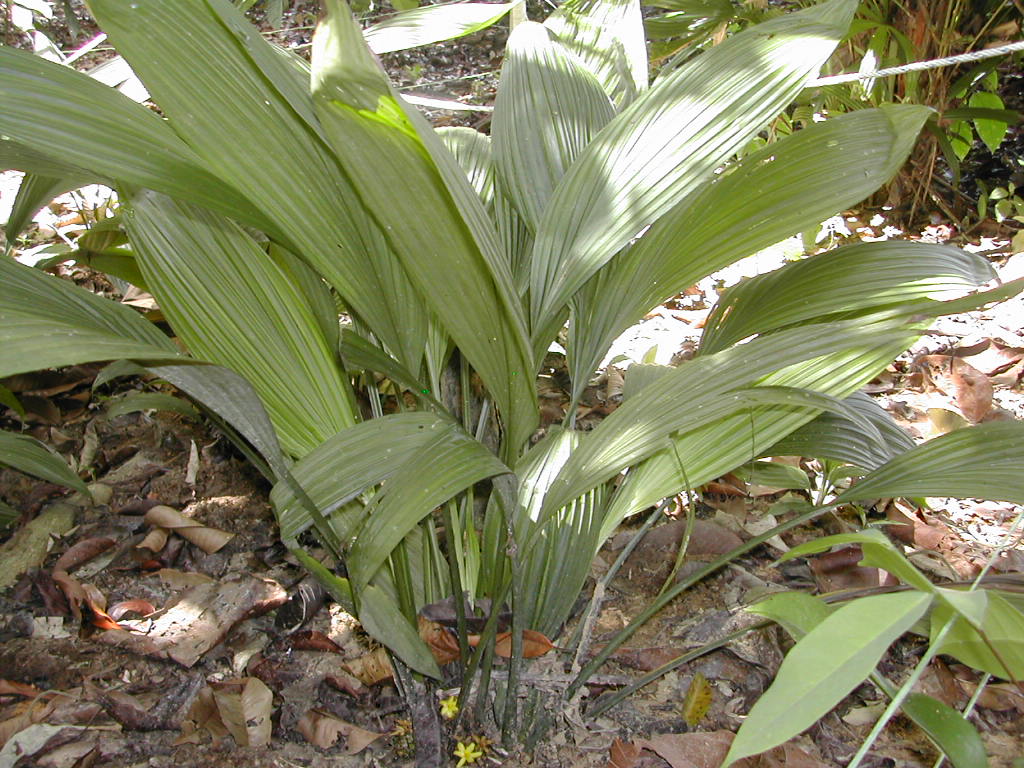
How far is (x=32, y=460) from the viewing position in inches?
43.0

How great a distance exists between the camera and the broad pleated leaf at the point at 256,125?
67 centimetres

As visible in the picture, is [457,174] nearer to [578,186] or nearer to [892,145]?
[578,186]

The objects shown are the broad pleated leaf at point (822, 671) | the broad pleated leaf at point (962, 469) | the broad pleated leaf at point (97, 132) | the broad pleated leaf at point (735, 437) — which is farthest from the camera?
the broad pleated leaf at point (735, 437)

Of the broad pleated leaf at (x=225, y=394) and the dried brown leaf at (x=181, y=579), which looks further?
the dried brown leaf at (x=181, y=579)

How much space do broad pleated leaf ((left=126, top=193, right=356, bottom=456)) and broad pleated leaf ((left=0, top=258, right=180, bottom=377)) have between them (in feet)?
0.20

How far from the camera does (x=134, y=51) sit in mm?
669

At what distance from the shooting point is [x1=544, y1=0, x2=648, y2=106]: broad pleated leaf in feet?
3.91

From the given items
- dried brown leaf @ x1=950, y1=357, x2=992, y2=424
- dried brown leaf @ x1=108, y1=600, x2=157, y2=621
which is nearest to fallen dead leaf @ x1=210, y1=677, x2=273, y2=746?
dried brown leaf @ x1=108, y1=600, x2=157, y2=621

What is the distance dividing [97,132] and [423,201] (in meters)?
0.29

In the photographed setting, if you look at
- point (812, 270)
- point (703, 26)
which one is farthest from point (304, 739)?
point (703, 26)

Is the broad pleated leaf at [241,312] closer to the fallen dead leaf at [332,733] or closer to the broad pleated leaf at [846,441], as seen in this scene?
the fallen dead leaf at [332,733]

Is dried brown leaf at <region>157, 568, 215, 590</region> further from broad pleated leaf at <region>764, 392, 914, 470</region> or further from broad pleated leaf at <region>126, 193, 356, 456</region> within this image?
broad pleated leaf at <region>764, 392, 914, 470</region>

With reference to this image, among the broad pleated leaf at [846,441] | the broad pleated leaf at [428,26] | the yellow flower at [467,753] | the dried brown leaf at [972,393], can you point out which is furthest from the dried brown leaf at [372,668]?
the dried brown leaf at [972,393]

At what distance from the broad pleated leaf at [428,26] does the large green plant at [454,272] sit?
161mm
